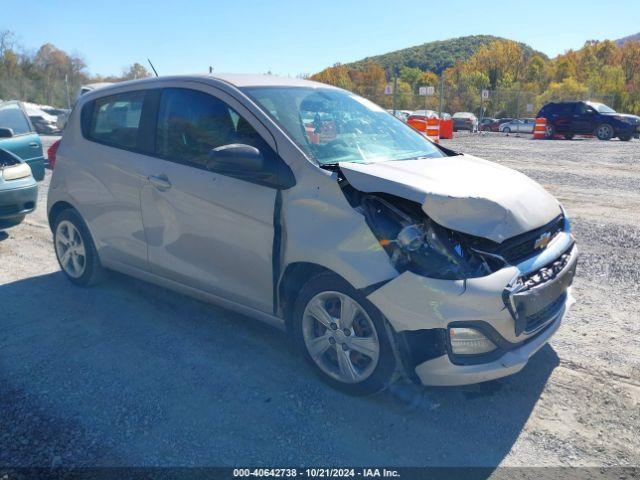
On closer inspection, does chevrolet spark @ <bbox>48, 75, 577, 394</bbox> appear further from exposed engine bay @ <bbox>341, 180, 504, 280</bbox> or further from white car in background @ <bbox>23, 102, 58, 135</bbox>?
white car in background @ <bbox>23, 102, 58, 135</bbox>

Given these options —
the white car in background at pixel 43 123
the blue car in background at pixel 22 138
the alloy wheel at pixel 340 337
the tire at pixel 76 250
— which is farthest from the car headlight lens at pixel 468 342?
the white car in background at pixel 43 123

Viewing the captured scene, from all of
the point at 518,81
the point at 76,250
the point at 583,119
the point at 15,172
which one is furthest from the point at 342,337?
the point at 518,81

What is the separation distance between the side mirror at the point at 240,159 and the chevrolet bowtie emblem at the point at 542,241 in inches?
66.7

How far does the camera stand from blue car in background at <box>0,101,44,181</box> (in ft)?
28.8

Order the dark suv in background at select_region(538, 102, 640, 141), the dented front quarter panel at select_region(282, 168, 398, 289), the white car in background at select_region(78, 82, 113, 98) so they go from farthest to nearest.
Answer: the dark suv in background at select_region(538, 102, 640, 141)
the white car in background at select_region(78, 82, 113, 98)
the dented front quarter panel at select_region(282, 168, 398, 289)

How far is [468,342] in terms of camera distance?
9.30 ft

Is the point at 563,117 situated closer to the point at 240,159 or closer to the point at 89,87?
the point at 89,87

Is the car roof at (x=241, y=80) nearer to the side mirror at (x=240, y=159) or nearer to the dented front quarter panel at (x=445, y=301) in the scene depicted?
the side mirror at (x=240, y=159)

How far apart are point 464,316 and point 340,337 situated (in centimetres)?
79

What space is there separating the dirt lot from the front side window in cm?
135

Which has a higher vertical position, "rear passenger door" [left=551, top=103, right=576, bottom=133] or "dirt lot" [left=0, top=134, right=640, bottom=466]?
"rear passenger door" [left=551, top=103, right=576, bottom=133]

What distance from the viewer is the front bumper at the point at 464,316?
2.76m

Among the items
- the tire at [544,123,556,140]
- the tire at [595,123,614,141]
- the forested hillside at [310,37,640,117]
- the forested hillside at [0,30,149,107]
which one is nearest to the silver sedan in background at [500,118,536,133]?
the forested hillside at [310,37,640,117]

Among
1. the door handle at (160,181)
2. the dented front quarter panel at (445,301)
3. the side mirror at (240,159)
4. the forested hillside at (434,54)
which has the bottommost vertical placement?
the dented front quarter panel at (445,301)
